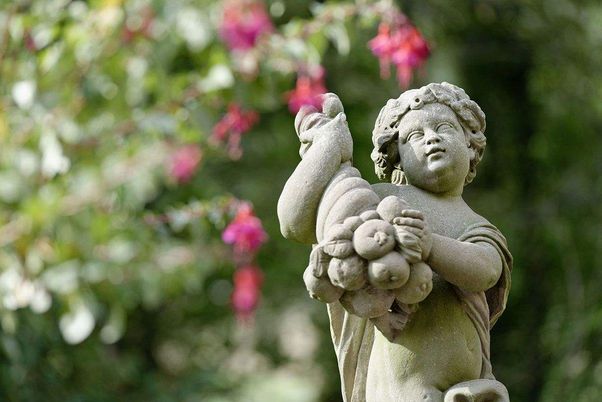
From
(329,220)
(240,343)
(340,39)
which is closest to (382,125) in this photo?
(329,220)

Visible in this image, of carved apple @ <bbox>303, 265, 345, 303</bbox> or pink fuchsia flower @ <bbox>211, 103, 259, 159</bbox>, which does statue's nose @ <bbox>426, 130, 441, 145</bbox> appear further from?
pink fuchsia flower @ <bbox>211, 103, 259, 159</bbox>

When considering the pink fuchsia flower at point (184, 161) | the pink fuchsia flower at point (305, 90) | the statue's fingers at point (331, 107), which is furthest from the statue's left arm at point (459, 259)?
the pink fuchsia flower at point (184, 161)

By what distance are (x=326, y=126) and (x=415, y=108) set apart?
0.25 m

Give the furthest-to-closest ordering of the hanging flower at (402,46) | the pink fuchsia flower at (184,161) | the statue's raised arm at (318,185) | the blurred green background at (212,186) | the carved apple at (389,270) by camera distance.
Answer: the pink fuchsia flower at (184,161) → the blurred green background at (212,186) → the hanging flower at (402,46) → the statue's raised arm at (318,185) → the carved apple at (389,270)

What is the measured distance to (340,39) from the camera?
6.15m

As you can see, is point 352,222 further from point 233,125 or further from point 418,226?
point 233,125

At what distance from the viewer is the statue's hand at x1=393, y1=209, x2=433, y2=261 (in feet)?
9.89

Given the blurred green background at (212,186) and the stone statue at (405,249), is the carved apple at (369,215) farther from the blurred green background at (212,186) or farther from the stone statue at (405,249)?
the blurred green background at (212,186)

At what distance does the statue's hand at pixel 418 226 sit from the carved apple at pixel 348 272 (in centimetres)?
13

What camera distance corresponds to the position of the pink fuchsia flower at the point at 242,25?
615 centimetres

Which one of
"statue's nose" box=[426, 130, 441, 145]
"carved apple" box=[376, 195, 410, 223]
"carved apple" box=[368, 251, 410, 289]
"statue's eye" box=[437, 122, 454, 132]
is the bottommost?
"carved apple" box=[368, 251, 410, 289]

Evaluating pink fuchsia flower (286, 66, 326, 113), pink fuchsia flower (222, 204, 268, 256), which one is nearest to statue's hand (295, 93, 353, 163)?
pink fuchsia flower (222, 204, 268, 256)

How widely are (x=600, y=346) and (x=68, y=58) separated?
429 cm

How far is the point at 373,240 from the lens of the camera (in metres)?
2.96
